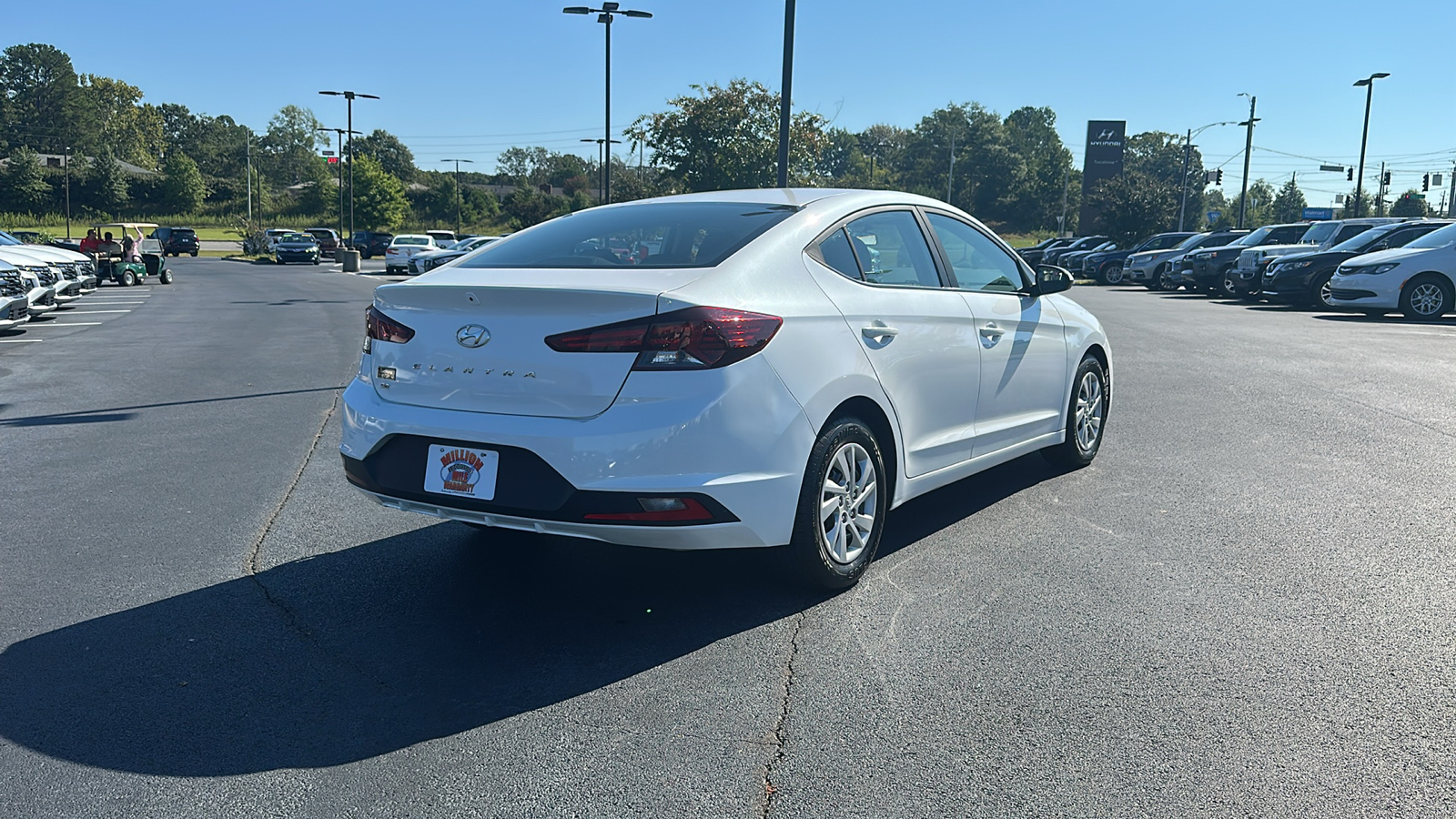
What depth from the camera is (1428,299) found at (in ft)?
58.6

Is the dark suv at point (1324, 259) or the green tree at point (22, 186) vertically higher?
the green tree at point (22, 186)

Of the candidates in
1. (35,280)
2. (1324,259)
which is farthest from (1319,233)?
(35,280)

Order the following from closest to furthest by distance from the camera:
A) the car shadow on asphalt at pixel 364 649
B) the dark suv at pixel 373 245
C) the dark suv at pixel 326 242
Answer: the car shadow on asphalt at pixel 364 649
the dark suv at pixel 373 245
the dark suv at pixel 326 242

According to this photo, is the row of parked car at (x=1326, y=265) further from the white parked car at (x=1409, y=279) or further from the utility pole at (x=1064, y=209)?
the utility pole at (x=1064, y=209)

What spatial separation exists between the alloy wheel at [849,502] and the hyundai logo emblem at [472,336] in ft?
4.52

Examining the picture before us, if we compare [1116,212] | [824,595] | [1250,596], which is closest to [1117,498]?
[1250,596]

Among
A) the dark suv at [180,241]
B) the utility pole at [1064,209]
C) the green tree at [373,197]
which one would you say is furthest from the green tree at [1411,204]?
the dark suv at [180,241]

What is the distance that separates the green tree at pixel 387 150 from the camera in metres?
129

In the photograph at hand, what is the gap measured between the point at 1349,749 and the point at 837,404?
1998mm

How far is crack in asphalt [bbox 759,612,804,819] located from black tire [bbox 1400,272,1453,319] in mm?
17565

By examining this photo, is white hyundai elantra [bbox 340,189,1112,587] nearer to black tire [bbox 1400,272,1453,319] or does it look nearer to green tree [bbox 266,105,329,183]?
black tire [bbox 1400,272,1453,319]

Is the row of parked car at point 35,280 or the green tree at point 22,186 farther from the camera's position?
the green tree at point 22,186

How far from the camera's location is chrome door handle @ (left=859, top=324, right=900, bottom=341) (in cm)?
451

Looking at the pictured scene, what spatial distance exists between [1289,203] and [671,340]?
145598mm
